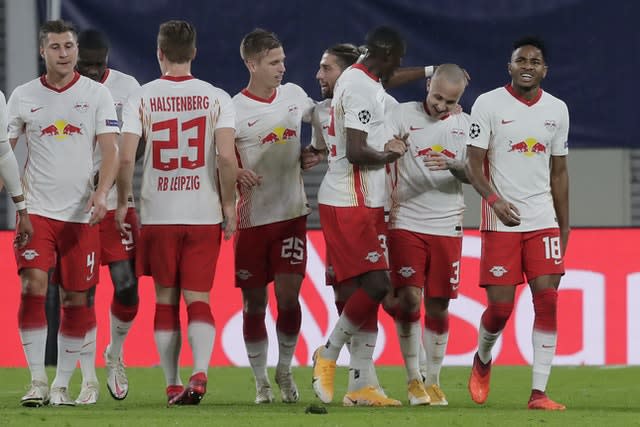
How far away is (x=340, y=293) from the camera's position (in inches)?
374

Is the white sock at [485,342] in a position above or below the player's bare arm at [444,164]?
below

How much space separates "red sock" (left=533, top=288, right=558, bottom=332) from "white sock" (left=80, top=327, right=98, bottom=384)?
8.98 feet

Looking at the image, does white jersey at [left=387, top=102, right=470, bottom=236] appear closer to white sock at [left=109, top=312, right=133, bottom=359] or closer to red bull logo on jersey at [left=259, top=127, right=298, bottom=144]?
red bull logo on jersey at [left=259, top=127, right=298, bottom=144]

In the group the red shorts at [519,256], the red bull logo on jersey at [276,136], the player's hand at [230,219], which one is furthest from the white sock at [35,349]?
the red shorts at [519,256]

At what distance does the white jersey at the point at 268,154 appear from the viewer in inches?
366

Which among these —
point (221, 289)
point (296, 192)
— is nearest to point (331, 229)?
point (296, 192)

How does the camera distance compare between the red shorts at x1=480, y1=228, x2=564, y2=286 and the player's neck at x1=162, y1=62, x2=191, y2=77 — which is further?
the red shorts at x1=480, y1=228, x2=564, y2=286

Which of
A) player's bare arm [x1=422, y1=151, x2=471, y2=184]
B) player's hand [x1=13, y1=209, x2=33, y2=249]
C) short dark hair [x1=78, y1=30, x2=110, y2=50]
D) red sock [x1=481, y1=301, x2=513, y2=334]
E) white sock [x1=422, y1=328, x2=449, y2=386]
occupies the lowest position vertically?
white sock [x1=422, y1=328, x2=449, y2=386]

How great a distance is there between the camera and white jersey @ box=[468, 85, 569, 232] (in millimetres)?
8969

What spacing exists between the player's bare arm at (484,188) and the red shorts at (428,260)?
0.58 m

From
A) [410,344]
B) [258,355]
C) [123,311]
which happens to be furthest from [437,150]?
[123,311]

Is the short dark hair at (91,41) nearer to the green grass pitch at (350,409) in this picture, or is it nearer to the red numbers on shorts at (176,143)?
the red numbers on shorts at (176,143)

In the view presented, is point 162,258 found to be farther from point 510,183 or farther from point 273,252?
point 510,183

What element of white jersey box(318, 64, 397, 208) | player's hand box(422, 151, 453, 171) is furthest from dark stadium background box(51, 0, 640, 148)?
white jersey box(318, 64, 397, 208)
